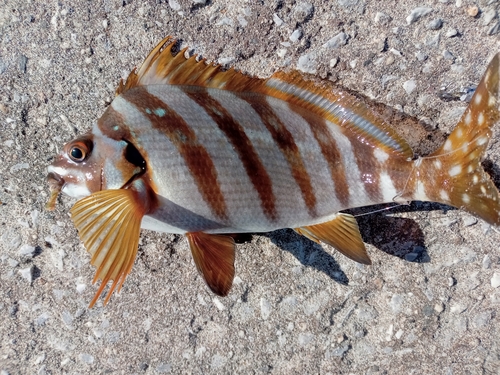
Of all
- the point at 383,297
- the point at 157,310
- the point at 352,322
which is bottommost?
the point at 157,310

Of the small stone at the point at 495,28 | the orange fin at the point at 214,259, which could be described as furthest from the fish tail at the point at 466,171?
the orange fin at the point at 214,259

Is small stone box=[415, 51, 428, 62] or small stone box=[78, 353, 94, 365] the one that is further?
small stone box=[78, 353, 94, 365]

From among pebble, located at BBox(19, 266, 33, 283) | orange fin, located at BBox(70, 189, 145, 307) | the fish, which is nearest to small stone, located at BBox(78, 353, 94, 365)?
pebble, located at BBox(19, 266, 33, 283)

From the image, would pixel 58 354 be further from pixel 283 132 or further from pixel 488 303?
pixel 488 303

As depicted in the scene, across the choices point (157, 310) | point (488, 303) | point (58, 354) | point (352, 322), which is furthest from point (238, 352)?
point (488, 303)

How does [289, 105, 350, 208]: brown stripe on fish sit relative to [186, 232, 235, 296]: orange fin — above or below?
above

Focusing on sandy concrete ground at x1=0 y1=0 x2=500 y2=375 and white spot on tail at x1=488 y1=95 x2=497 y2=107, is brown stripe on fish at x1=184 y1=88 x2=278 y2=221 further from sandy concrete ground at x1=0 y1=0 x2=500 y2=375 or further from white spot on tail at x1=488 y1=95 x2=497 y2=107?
white spot on tail at x1=488 y1=95 x2=497 y2=107

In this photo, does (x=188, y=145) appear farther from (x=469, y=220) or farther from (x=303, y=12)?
(x=469, y=220)

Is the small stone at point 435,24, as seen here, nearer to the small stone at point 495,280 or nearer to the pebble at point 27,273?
the small stone at point 495,280
